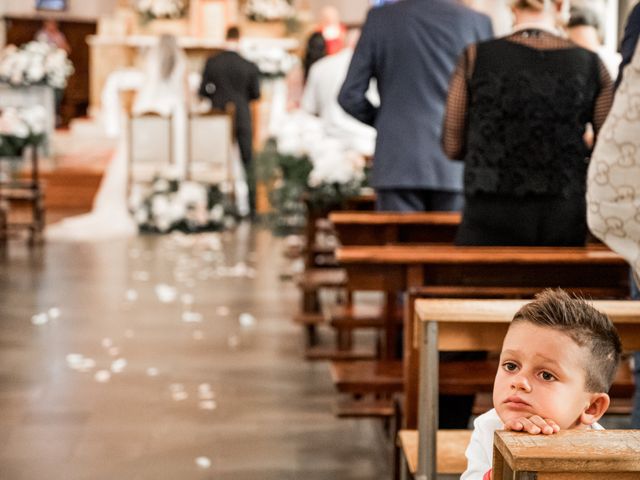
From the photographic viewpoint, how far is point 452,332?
263 centimetres

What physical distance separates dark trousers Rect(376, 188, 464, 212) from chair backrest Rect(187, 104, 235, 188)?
7.77 m

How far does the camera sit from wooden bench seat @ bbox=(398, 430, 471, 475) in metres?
2.66

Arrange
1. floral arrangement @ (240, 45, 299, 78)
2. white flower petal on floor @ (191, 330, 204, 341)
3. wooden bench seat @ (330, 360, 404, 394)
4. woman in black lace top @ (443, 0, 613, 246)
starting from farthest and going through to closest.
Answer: floral arrangement @ (240, 45, 299, 78) < white flower petal on floor @ (191, 330, 204, 341) < wooden bench seat @ (330, 360, 404, 394) < woman in black lace top @ (443, 0, 613, 246)

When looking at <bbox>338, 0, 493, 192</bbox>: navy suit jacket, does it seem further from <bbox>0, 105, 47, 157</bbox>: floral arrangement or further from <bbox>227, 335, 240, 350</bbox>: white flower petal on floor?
<bbox>0, 105, 47, 157</bbox>: floral arrangement

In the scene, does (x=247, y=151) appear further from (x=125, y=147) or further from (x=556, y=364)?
(x=556, y=364)

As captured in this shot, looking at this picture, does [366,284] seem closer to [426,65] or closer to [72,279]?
Answer: [426,65]

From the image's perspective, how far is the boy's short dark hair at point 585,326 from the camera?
1774 mm

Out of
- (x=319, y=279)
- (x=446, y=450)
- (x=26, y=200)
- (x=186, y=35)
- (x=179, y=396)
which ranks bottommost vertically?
(x=179, y=396)

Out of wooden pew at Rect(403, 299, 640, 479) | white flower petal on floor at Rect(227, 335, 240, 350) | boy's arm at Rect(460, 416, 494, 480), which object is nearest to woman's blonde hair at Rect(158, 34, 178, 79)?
white flower petal on floor at Rect(227, 335, 240, 350)

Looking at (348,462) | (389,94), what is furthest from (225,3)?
(348,462)

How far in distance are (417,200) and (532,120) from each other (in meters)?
1.48

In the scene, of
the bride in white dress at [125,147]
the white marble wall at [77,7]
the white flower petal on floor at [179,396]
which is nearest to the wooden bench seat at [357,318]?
the white flower petal on floor at [179,396]

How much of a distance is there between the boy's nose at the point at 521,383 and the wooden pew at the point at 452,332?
75 cm

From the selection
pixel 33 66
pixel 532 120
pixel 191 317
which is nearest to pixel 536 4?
pixel 532 120
